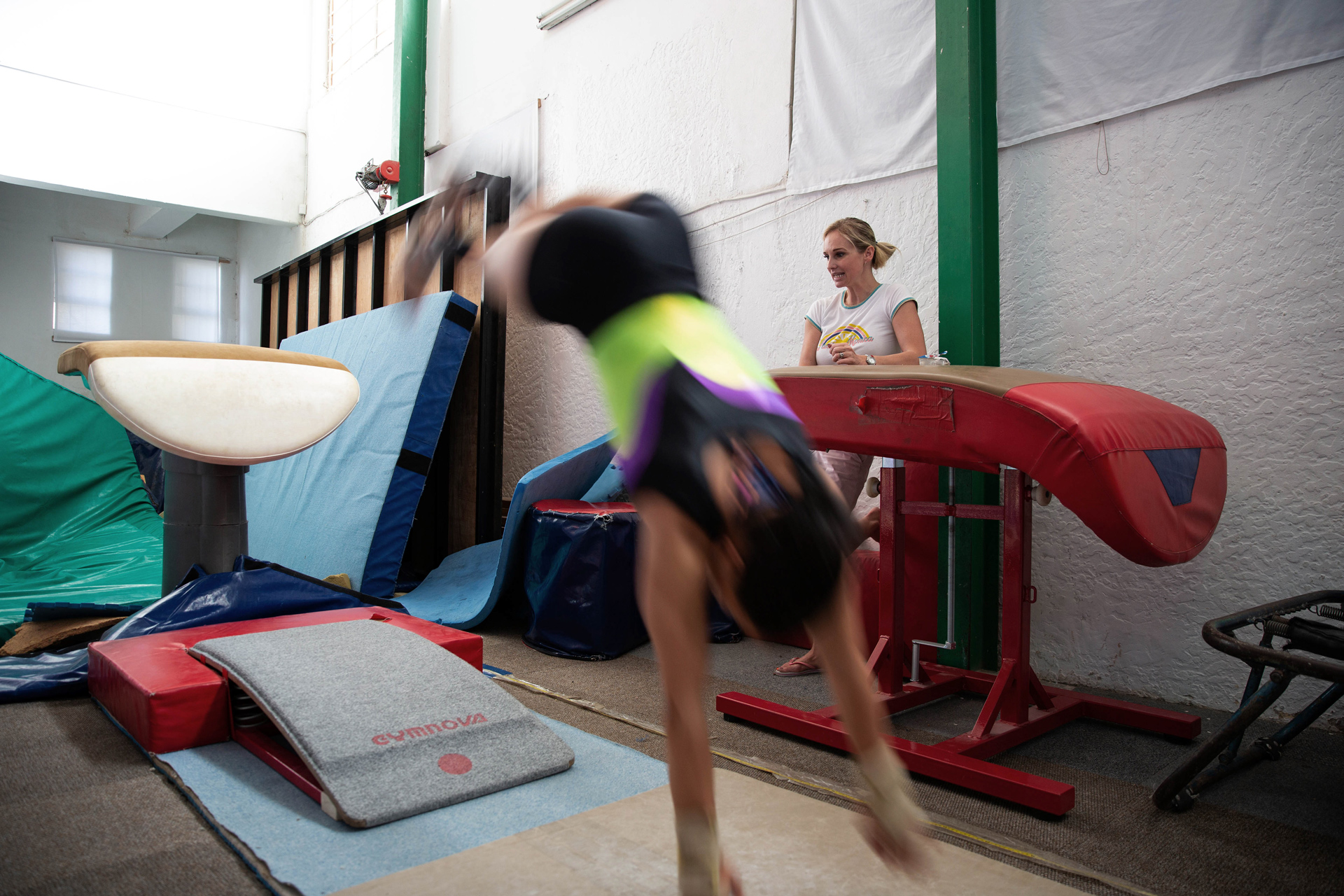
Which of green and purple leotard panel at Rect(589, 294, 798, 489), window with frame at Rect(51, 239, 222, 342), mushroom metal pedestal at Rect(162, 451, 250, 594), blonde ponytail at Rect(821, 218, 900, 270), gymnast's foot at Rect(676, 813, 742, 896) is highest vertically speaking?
window with frame at Rect(51, 239, 222, 342)

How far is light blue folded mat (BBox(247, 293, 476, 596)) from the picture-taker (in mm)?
3740

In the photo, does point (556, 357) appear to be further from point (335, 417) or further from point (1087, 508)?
point (1087, 508)

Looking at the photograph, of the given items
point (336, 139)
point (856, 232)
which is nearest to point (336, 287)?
point (336, 139)

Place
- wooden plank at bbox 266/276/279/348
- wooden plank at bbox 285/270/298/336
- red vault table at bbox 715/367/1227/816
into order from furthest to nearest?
wooden plank at bbox 266/276/279/348
wooden plank at bbox 285/270/298/336
red vault table at bbox 715/367/1227/816

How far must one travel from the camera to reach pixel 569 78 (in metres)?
4.39

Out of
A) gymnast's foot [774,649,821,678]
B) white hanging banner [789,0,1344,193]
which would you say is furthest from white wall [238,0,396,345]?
gymnast's foot [774,649,821,678]

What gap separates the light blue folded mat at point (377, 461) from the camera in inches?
147

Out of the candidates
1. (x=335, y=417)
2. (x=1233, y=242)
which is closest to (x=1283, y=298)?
(x=1233, y=242)

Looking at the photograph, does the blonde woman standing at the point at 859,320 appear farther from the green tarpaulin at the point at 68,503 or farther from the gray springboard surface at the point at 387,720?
the green tarpaulin at the point at 68,503

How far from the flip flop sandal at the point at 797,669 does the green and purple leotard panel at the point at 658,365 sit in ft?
5.48

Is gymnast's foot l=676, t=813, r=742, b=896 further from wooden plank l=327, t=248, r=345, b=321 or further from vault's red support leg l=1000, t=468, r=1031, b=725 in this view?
wooden plank l=327, t=248, r=345, b=321

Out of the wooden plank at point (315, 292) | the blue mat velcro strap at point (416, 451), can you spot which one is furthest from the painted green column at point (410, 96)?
the blue mat velcro strap at point (416, 451)

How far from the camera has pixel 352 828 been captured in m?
1.48

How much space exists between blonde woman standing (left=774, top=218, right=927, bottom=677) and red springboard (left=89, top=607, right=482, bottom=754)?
125 centimetres
